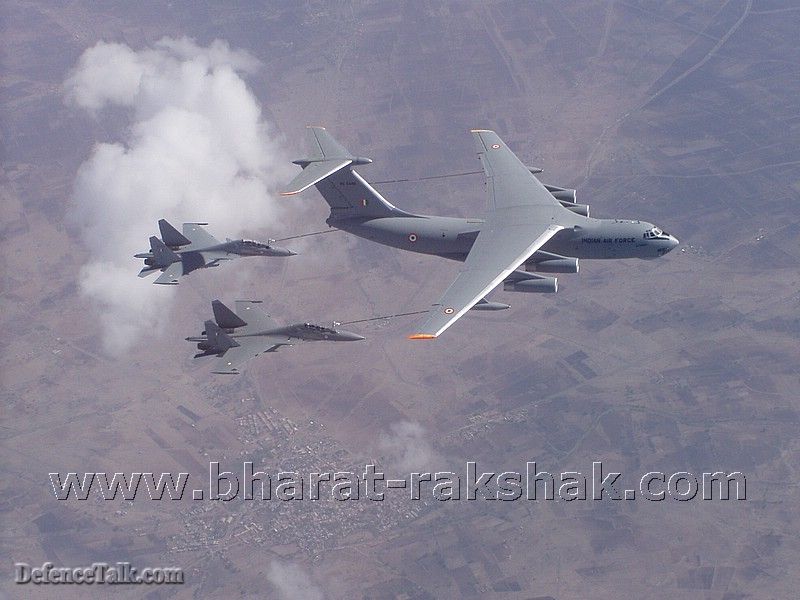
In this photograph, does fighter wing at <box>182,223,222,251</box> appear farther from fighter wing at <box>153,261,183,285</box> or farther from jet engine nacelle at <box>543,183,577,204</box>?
jet engine nacelle at <box>543,183,577,204</box>

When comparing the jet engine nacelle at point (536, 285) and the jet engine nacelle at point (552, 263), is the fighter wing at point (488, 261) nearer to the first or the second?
the jet engine nacelle at point (552, 263)

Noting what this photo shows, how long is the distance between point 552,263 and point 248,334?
2503 cm

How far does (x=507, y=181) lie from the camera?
8625 cm

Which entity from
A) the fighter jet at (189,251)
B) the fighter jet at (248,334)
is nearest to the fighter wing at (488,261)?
the fighter jet at (248,334)

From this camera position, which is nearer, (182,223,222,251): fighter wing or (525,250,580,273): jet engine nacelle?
(525,250,580,273): jet engine nacelle

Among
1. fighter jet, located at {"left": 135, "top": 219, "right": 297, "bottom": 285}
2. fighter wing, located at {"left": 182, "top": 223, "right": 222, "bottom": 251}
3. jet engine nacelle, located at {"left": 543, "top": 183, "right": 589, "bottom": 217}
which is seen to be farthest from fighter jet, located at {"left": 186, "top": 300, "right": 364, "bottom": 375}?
jet engine nacelle, located at {"left": 543, "top": 183, "right": 589, "bottom": 217}

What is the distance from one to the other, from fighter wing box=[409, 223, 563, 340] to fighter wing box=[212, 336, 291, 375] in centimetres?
1483

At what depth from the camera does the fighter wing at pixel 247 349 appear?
79312 mm

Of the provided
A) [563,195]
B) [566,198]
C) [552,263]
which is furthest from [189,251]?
[566,198]

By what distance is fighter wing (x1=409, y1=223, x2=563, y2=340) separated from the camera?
7188 centimetres

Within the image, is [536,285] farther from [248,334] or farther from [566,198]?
[248,334]

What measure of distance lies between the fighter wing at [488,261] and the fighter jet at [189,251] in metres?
17.4

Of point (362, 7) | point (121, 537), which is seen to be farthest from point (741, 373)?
point (362, 7)

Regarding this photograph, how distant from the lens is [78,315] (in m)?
146
